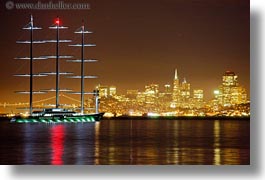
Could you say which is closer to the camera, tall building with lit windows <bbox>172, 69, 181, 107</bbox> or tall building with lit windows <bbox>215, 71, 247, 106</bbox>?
tall building with lit windows <bbox>215, 71, 247, 106</bbox>

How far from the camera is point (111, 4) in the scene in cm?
1077

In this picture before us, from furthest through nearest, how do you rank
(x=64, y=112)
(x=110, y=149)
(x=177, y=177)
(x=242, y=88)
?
1. (x=64, y=112)
2. (x=110, y=149)
3. (x=242, y=88)
4. (x=177, y=177)

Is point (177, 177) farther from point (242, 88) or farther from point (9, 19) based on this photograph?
point (9, 19)

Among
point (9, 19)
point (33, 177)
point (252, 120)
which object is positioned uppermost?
point (9, 19)

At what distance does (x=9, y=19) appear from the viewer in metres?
11.4

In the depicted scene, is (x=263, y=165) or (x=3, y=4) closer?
(x=263, y=165)

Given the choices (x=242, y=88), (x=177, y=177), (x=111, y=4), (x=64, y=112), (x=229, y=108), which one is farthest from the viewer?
(x=64, y=112)

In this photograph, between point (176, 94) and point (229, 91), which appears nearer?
point (229, 91)

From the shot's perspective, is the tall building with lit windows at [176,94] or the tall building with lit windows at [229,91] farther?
the tall building with lit windows at [176,94]

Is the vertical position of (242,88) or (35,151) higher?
(242,88)

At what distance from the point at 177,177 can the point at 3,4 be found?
13.7 ft

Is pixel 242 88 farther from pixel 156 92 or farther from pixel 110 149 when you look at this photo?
pixel 110 149

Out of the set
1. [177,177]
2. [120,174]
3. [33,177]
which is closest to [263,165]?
[177,177]

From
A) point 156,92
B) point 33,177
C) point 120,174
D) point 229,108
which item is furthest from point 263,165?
point 156,92
